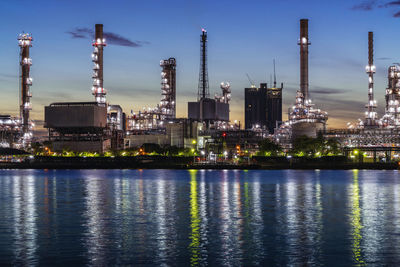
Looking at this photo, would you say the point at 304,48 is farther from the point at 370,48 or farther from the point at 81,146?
the point at 81,146

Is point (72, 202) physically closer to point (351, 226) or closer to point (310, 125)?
point (351, 226)

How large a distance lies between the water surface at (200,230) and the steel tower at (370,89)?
125 meters

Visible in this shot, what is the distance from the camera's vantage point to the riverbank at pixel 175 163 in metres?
153

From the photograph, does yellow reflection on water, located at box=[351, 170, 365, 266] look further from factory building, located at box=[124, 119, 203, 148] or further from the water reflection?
factory building, located at box=[124, 119, 203, 148]

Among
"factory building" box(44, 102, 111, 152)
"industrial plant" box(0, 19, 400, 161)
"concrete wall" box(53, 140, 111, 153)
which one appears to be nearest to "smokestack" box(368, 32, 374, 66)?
"industrial plant" box(0, 19, 400, 161)

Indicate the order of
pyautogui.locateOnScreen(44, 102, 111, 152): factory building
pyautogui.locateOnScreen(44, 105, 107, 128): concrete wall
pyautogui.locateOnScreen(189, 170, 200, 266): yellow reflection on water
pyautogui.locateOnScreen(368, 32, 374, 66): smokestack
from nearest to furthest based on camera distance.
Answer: pyautogui.locateOnScreen(189, 170, 200, 266): yellow reflection on water < pyautogui.locateOnScreen(44, 105, 107, 128): concrete wall < pyautogui.locateOnScreen(44, 102, 111, 152): factory building < pyautogui.locateOnScreen(368, 32, 374, 66): smokestack

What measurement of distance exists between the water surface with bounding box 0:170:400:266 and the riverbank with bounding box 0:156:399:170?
8715 centimetres

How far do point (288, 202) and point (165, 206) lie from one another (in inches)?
517

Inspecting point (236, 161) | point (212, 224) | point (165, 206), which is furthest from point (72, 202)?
point (236, 161)

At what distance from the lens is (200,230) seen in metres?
40.1

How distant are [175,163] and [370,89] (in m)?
69.8

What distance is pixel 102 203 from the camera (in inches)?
2320

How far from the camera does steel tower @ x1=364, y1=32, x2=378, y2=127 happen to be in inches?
7239

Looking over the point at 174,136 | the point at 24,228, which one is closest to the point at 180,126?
the point at 174,136
